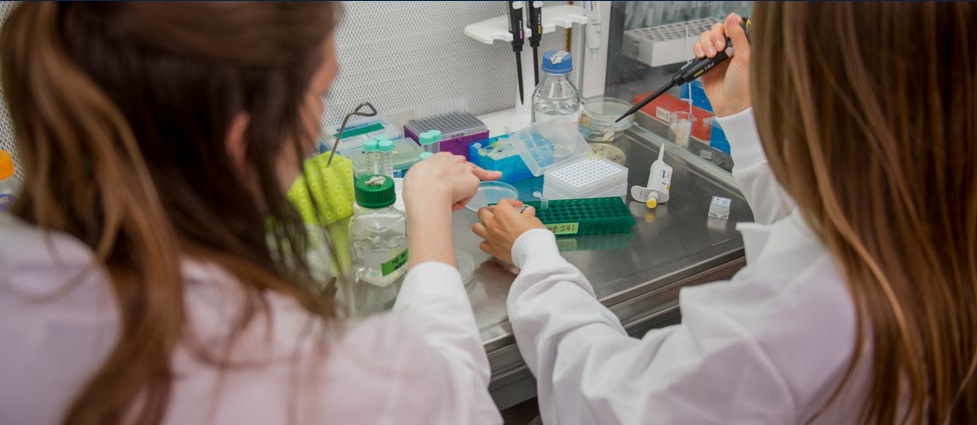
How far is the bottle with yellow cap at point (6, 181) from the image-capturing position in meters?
1.11

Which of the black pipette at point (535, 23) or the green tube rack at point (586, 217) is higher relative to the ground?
the black pipette at point (535, 23)

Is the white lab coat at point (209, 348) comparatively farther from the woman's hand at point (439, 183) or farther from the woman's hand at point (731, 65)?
the woman's hand at point (731, 65)

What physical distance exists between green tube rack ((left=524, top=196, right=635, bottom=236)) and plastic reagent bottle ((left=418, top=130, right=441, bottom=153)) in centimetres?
28

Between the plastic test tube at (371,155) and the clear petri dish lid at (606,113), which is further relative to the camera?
the clear petri dish lid at (606,113)

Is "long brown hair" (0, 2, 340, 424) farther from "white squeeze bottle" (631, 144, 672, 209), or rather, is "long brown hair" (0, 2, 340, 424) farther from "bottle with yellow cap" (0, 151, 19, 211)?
"white squeeze bottle" (631, 144, 672, 209)

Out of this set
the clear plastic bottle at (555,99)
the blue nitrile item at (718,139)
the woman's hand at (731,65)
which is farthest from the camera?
the clear plastic bottle at (555,99)

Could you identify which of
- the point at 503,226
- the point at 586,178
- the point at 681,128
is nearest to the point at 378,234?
the point at 503,226

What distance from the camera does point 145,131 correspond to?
2.02 ft

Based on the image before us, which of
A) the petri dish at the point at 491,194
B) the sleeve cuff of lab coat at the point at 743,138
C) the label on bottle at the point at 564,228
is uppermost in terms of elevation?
the sleeve cuff of lab coat at the point at 743,138

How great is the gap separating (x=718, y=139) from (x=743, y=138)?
286mm

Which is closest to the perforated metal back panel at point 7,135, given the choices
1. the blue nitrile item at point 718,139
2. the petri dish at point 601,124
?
the petri dish at point 601,124

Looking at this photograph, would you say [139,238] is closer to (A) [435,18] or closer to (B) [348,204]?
(B) [348,204]

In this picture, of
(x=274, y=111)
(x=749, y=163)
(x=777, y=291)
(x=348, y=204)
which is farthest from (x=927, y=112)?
(x=348, y=204)

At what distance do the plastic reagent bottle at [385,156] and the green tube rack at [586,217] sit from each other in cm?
31
